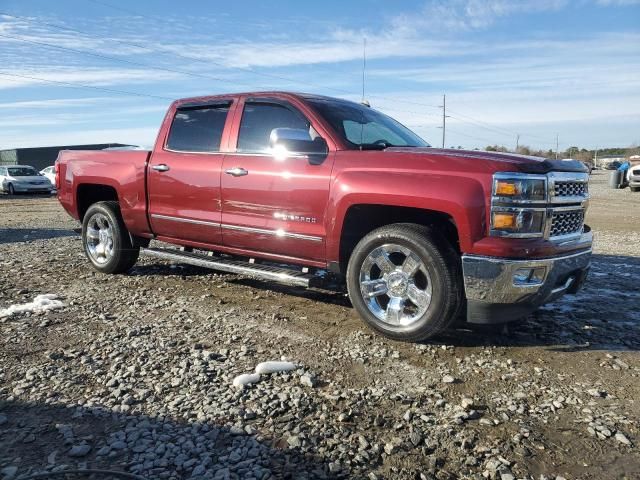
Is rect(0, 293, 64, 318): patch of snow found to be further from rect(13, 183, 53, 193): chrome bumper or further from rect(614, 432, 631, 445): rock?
rect(13, 183, 53, 193): chrome bumper

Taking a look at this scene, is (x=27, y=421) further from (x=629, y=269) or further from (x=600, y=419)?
(x=629, y=269)

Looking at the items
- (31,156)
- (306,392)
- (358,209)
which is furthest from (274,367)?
(31,156)

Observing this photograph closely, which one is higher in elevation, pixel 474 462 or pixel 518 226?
pixel 518 226

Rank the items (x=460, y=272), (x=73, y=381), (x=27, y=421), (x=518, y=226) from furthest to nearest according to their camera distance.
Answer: (x=460, y=272) < (x=518, y=226) < (x=73, y=381) < (x=27, y=421)

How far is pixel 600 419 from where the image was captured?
305cm

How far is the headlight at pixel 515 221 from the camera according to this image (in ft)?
12.3

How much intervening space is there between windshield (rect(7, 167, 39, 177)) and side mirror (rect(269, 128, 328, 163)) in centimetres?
2665

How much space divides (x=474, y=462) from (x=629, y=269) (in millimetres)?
5529

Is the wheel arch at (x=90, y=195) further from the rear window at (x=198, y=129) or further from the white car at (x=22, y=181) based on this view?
the white car at (x=22, y=181)

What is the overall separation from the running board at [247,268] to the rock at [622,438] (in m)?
2.52

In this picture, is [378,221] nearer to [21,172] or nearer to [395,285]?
[395,285]

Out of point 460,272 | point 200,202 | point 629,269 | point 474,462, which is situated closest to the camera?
point 474,462

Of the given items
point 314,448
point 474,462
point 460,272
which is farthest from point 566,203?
point 314,448

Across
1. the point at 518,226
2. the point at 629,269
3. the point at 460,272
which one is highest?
the point at 518,226
